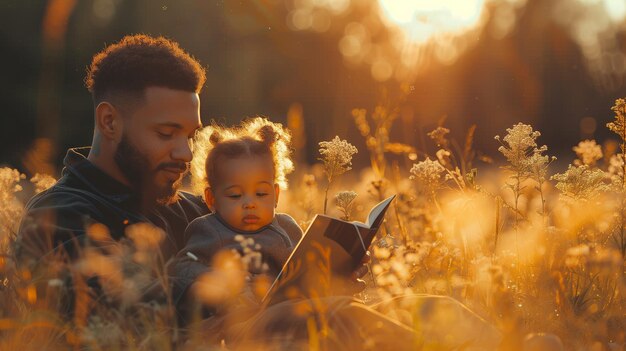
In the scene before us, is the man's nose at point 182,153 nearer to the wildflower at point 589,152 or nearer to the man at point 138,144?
the man at point 138,144

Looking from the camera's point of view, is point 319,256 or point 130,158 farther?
point 130,158

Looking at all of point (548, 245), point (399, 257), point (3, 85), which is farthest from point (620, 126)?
point (3, 85)

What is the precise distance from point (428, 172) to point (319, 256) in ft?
5.79

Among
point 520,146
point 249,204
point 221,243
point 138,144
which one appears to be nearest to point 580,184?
point 520,146

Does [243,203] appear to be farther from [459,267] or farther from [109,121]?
[459,267]

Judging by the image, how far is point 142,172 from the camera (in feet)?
14.3

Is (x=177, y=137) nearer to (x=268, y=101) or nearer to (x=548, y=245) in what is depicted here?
(x=548, y=245)

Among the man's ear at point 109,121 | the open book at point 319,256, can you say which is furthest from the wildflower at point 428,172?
the man's ear at point 109,121

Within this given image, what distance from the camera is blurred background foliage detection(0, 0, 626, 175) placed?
18.9 metres

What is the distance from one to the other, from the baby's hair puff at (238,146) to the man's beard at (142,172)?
217 mm

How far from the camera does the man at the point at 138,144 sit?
4125 mm

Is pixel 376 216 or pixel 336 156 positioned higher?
pixel 336 156

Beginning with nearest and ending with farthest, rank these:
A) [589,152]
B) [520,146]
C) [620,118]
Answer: [520,146] < [620,118] < [589,152]

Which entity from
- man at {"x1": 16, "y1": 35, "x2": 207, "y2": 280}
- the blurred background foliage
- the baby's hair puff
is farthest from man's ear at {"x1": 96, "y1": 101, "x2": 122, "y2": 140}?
the blurred background foliage
